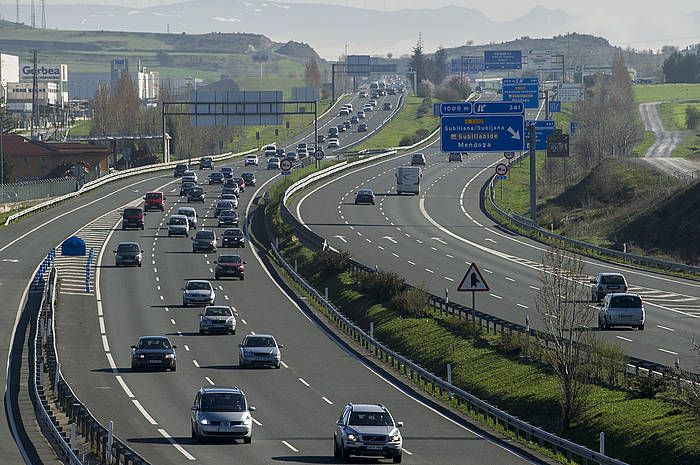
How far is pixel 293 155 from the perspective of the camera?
171000 millimetres

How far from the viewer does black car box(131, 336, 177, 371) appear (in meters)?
50.5

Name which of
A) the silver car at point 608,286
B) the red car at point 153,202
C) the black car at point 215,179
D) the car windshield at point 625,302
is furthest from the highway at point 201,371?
the black car at point 215,179

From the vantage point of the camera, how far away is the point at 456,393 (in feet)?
143

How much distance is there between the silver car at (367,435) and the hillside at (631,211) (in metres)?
51.2

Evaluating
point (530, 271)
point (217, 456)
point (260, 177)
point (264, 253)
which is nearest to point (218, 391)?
point (217, 456)

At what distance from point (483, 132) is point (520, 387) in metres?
55.9

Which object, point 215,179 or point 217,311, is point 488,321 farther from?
point 215,179

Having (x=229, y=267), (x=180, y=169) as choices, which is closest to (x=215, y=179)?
(x=180, y=169)

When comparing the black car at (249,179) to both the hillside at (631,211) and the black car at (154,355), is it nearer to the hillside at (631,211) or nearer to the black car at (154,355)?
the hillside at (631,211)

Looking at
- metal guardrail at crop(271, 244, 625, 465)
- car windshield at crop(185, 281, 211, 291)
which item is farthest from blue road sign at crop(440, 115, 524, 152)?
car windshield at crop(185, 281, 211, 291)

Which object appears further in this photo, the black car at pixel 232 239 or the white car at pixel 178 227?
the white car at pixel 178 227

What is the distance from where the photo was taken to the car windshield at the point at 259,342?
52.0m

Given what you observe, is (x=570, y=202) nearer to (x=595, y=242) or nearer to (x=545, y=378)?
(x=595, y=242)

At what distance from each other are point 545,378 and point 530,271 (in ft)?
112
